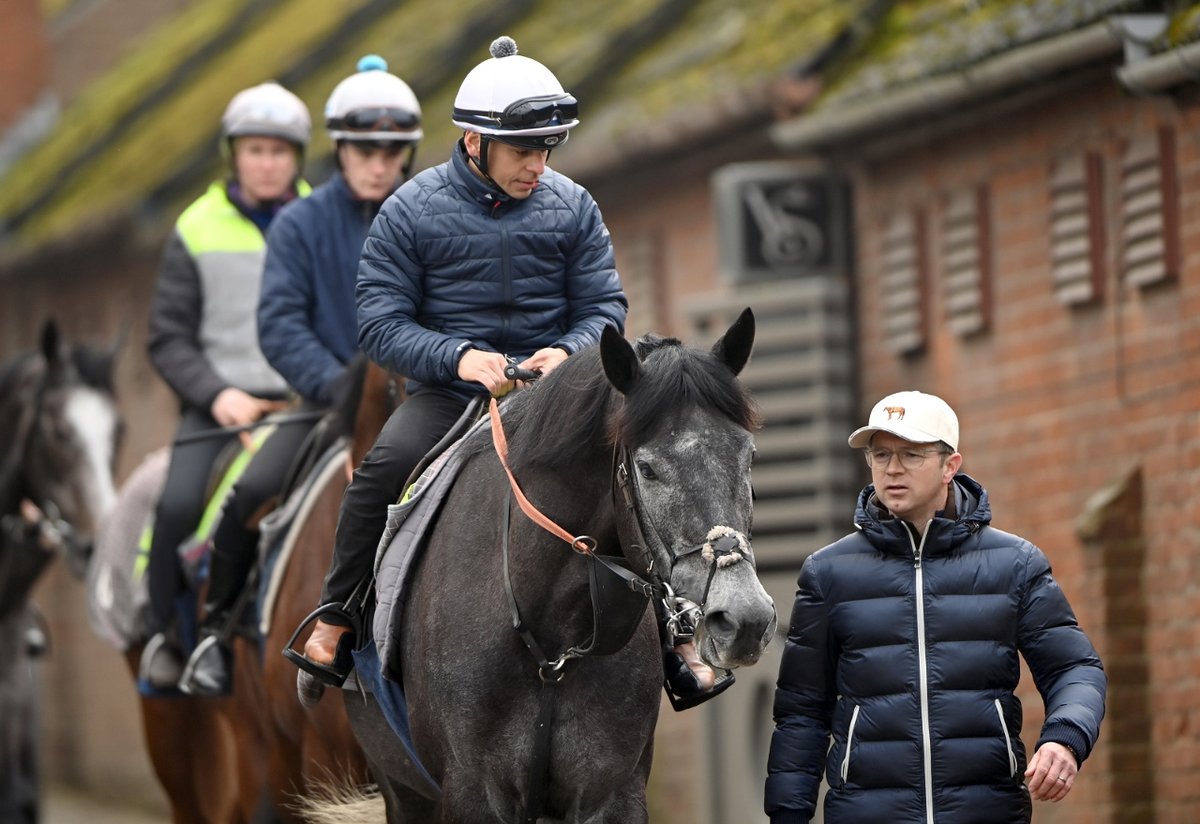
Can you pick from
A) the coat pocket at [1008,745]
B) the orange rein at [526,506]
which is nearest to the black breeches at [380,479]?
the orange rein at [526,506]

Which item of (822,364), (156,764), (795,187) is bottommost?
Answer: (156,764)

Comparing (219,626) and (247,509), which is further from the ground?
(247,509)

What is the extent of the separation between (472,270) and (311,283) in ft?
8.34

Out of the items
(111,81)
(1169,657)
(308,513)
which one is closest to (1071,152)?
(1169,657)

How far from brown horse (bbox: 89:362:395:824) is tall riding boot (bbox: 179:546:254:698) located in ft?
0.22

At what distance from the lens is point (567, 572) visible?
7.50 meters

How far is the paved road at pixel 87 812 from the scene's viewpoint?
24.4 meters

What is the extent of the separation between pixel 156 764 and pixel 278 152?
2.75 metres

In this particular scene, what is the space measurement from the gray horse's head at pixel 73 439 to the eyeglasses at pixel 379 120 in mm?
3828

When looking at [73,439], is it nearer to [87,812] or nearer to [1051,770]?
[1051,770]

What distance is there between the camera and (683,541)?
6.77m

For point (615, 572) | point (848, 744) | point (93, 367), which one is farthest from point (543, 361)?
point (93, 367)

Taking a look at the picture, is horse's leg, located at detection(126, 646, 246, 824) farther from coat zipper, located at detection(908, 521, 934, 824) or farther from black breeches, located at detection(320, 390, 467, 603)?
coat zipper, located at detection(908, 521, 934, 824)

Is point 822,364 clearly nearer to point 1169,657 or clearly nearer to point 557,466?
point 1169,657
